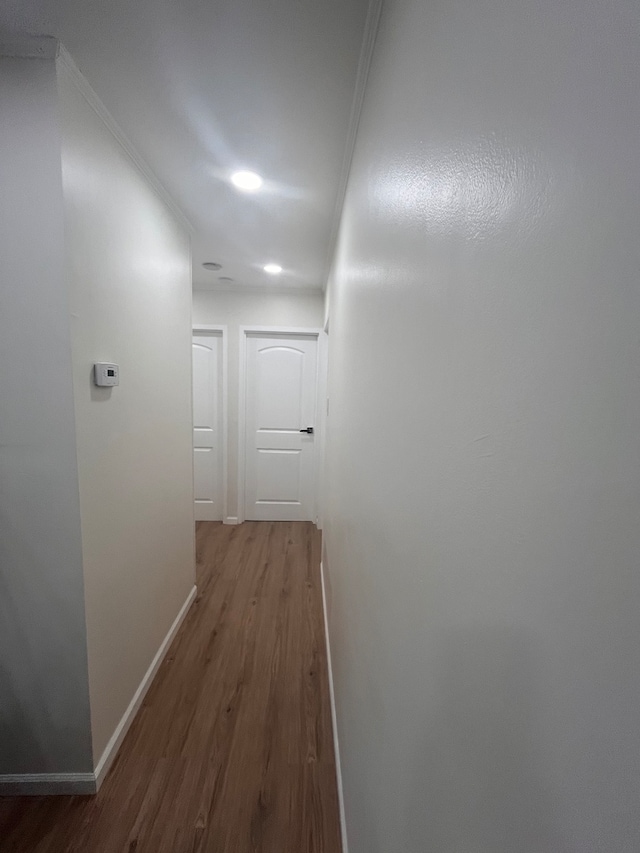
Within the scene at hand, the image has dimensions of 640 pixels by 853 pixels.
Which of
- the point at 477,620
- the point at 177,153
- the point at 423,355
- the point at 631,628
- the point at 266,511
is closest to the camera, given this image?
the point at 631,628

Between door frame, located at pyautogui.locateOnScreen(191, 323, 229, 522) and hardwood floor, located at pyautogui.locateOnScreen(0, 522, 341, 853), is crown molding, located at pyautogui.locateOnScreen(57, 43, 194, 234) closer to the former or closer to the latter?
door frame, located at pyautogui.locateOnScreen(191, 323, 229, 522)

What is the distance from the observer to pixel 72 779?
1231 millimetres

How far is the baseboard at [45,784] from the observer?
1226 millimetres

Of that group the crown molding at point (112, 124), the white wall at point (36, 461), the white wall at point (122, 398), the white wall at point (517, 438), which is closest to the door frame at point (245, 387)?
the white wall at point (122, 398)

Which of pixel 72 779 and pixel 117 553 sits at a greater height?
pixel 117 553

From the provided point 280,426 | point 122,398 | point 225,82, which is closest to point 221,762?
point 122,398

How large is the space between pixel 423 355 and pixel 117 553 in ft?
4.69

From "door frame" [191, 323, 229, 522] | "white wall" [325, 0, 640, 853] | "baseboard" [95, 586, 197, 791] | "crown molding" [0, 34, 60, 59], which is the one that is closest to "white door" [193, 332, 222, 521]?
"door frame" [191, 323, 229, 522]

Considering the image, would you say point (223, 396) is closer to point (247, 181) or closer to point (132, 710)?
point (247, 181)

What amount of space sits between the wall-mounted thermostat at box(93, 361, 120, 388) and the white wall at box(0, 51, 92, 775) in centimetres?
13

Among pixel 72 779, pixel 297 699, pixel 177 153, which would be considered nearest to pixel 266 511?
pixel 297 699

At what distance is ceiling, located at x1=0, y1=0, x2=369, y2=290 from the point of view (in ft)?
3.11

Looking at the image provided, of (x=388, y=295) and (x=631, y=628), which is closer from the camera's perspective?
(x=631, y=628)

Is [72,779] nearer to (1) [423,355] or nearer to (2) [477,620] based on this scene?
(2) [477,620]
